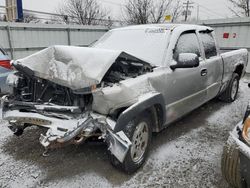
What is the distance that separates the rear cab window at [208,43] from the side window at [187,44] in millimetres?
285

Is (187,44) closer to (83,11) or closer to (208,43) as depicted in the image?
(208,43)

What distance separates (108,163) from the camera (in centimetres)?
307

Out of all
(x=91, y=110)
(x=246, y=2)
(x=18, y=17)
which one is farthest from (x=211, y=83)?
(x=246, y=2)

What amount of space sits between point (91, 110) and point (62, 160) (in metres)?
1.07

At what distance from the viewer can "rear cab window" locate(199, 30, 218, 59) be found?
14.0ft

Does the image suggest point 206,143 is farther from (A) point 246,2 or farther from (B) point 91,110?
(A) point 246,2

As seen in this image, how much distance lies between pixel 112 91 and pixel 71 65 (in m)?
0.56

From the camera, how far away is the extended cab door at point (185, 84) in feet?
10.9

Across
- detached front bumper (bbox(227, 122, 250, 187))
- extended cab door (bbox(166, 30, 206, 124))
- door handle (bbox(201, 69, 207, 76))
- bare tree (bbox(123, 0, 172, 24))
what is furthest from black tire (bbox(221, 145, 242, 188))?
bare tree (bbox(123, 0, 172, 24))

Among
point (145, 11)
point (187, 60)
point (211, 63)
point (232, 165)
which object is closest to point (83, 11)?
point (145, 11)

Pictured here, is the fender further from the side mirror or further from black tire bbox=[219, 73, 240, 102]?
black tire bbox=[219, 73, 240, 102]

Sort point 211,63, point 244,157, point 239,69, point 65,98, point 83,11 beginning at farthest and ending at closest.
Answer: point 83,11 → point 239,69 → point 211,63 → point 65,98 → point 244,157

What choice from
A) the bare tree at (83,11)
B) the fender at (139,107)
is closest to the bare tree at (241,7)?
the bare tree at (83,11)

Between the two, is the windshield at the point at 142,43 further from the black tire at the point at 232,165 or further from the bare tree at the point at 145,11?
the bare tree at the point at 145,11
